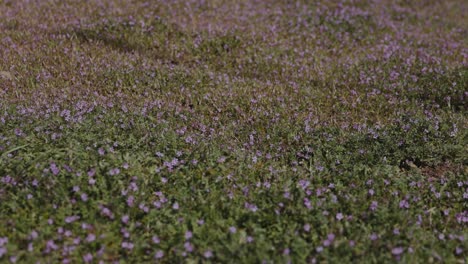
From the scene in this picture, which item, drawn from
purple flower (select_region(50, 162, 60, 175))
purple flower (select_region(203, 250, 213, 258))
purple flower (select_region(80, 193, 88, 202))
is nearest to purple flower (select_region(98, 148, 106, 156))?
purple flower (select_region(50, 162, 60, 175))

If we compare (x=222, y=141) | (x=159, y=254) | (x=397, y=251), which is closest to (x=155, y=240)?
(x=159, y=254)

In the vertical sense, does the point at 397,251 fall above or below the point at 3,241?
above

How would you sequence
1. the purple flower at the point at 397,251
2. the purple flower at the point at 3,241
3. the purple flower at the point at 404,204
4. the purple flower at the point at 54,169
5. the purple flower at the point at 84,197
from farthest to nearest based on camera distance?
the purple flower at the point at 404,204 → the purple flower at the point at 54,169 → the purple flower at the point at 84,197 → the purple flower at the point at 397,251 → the purple flower at the point at 3,241

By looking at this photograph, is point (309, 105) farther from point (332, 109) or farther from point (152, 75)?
point (152, 75)

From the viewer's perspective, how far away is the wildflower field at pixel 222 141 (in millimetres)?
4625

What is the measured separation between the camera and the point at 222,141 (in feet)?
20.5

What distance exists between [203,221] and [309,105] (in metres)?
3.40

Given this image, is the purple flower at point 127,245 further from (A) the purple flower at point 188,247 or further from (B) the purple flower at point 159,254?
(A) the purple flower at point 188,247

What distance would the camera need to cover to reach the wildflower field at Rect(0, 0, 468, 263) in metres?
4.62

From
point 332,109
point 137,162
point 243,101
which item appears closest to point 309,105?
point 332,109

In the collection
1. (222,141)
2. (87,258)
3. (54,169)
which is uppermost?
(54,169)

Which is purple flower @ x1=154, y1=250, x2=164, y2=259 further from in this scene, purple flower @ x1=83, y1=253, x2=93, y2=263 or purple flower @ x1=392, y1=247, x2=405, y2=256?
purple flower @ x1=392, y1=247, x2=405, y2=256

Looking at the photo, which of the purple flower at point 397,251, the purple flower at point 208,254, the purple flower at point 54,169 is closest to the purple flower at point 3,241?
the purple flower at point 54,169

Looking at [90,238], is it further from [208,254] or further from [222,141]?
[222,141]
